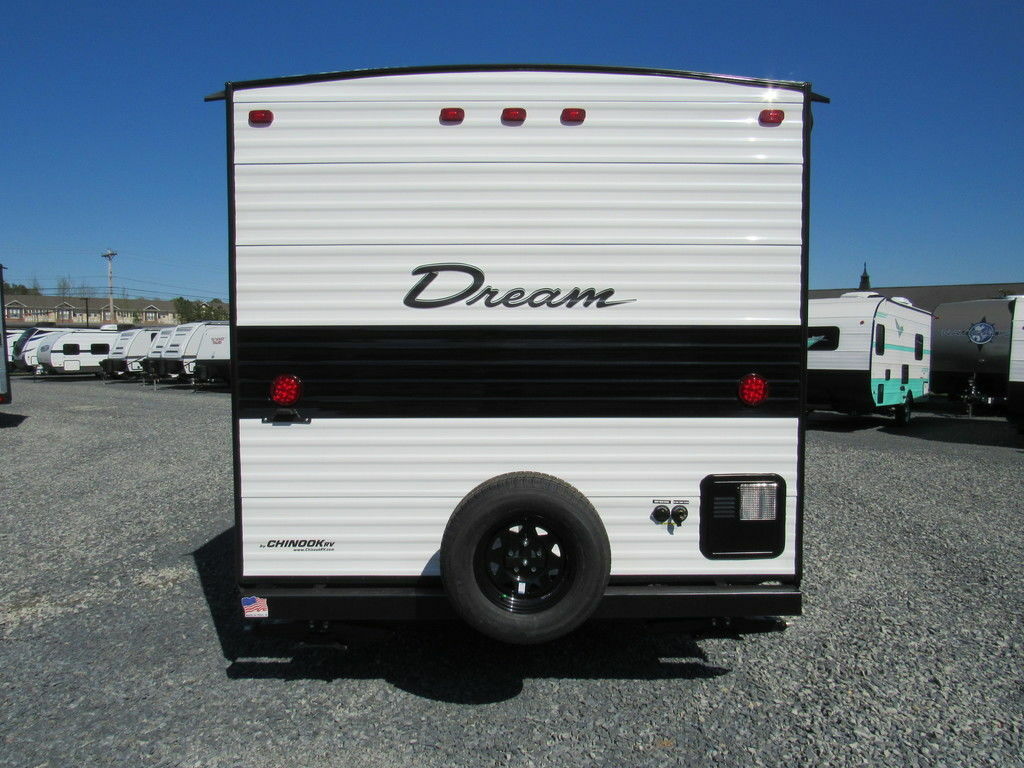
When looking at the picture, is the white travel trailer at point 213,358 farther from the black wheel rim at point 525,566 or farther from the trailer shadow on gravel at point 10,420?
the black wheel rim at point 525,566

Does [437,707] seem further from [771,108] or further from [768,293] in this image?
[771,108]

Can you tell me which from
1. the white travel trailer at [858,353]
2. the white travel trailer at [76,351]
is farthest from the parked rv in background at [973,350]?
the white travel trailer at [76,351]

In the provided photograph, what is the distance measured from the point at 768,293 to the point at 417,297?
1677mm

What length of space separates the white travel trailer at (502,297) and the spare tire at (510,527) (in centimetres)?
21

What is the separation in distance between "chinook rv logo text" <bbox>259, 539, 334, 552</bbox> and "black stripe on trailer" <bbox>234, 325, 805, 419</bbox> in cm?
60

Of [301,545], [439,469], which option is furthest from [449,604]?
[301,545]

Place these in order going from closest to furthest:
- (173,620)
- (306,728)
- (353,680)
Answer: (306,728) < (353,680) < (173,620)

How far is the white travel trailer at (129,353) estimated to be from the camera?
29.1 m

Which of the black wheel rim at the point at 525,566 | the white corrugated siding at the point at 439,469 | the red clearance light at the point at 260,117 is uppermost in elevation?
the red clearance light at the point at 260,117

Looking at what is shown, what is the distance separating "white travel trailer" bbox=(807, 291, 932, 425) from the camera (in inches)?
525

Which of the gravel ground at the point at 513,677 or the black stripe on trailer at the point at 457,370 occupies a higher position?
the black stripe on trailer at the point at 457,370

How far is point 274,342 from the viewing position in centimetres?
339

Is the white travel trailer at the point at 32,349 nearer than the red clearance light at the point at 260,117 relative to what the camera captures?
No

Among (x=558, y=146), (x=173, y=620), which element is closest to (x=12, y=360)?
(x=173, y=620)
